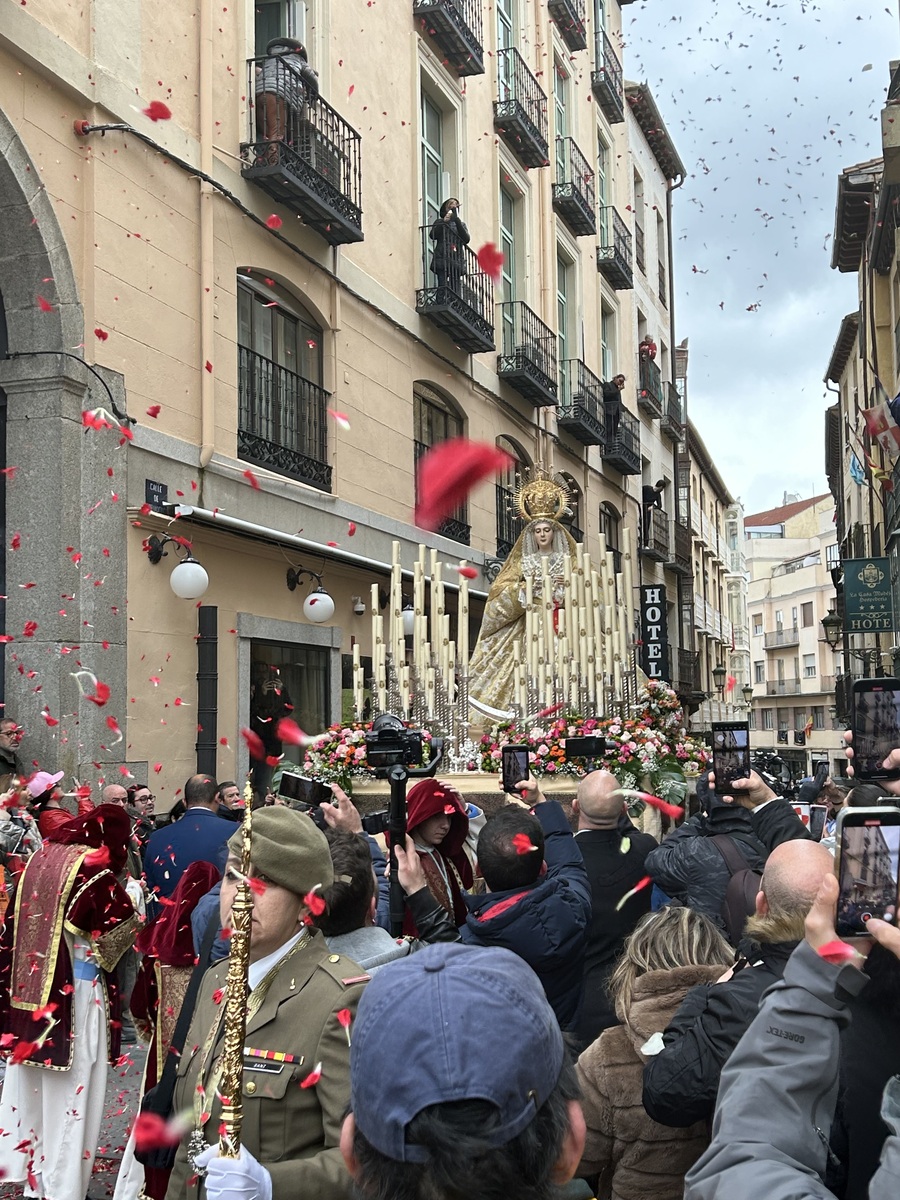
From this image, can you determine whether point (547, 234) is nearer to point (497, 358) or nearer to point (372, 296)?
point (497, 358)

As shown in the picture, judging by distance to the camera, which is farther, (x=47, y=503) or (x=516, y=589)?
(x=516, y=589)

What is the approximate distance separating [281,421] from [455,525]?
5.19 metres

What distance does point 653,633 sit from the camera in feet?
81.0

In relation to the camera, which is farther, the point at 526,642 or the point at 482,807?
the point at 526,642

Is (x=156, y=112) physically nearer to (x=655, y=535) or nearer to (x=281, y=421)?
(x=281, y=421)

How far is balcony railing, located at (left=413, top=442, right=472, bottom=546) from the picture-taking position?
16656 mm

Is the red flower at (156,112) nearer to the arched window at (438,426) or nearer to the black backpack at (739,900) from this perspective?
the arched window at (438,426)

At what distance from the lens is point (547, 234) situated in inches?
847

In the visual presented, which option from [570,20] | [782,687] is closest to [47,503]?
[570,20]

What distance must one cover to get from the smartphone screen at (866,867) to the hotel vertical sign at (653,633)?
21763 mm

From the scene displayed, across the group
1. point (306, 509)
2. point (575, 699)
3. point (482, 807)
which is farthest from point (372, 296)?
point (482, 807)

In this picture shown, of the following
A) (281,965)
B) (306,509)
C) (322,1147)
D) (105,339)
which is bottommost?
(322,1147)

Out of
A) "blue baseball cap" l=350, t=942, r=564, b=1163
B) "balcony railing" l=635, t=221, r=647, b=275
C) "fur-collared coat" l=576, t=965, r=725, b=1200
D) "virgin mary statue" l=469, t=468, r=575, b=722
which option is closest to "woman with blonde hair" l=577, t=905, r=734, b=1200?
"fur-collared coat" l=576, t=965, r=725, b=1200

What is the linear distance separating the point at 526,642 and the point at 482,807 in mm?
1872
